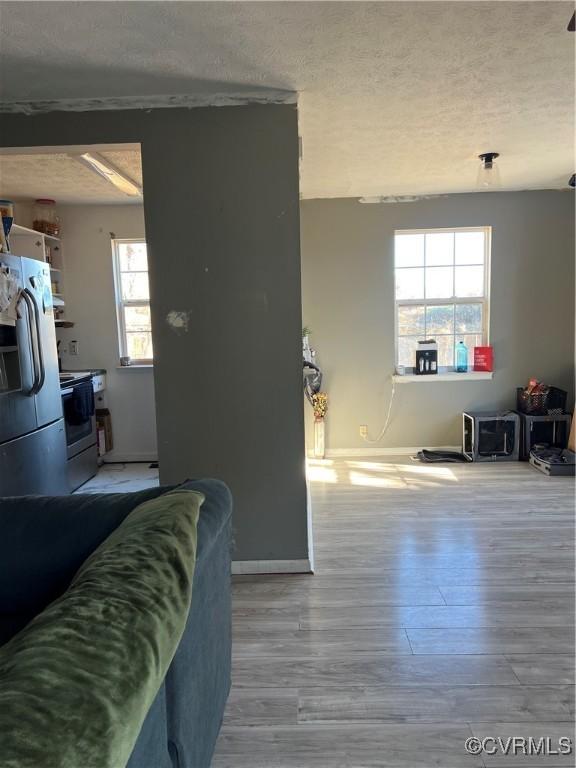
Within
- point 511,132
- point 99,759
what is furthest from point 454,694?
point 511,132

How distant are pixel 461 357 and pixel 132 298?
3.20 m

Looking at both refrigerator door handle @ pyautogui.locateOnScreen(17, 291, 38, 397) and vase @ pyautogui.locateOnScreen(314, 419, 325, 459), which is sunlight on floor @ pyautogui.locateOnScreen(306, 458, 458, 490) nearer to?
vase @ pyautogui.locateOnScreen(314, 419, 325, 459)

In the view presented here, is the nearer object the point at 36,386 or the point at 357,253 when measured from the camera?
the point at 36,386

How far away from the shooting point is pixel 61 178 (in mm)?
3594

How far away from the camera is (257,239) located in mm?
2400

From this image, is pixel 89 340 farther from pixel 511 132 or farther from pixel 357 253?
pixel 511 132

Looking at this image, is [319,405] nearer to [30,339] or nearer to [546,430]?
[546,430]

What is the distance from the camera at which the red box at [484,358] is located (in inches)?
179

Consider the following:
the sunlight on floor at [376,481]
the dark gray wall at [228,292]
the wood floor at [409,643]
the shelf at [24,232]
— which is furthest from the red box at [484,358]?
the shelf at [24,232]

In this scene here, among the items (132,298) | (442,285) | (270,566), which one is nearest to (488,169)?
(442,285)

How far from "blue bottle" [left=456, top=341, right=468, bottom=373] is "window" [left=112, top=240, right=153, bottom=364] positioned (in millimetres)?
2960

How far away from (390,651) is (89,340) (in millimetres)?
3818

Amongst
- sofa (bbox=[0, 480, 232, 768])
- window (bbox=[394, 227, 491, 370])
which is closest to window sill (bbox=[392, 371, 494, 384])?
window (bbox=[394, 227, 491, 370])

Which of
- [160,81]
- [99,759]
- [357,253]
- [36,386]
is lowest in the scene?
[99,759]
